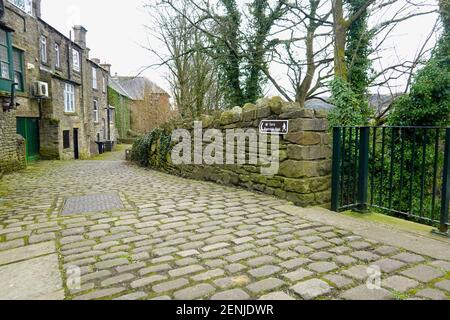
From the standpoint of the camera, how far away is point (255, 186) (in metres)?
5.75

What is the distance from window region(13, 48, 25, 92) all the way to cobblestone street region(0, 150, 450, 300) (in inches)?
471

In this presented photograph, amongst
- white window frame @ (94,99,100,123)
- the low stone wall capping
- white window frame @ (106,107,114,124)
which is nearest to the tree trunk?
the low stone wall capping

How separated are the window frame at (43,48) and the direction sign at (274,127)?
15.8 metres

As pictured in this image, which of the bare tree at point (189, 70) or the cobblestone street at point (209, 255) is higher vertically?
the bare tree at point (189, 70)

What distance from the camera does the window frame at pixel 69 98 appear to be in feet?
62.6

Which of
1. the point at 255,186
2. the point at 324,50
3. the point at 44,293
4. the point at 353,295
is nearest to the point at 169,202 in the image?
the point at 255,186

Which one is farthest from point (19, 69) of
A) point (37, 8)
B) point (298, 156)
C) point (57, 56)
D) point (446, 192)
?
point (446, 192)

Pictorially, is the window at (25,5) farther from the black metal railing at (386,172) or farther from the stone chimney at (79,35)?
the black metal railing at (386,172)

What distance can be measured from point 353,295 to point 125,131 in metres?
36.4

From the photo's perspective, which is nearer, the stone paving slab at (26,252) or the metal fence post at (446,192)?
the stone paving slab at (26,252)

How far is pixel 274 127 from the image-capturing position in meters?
5.11

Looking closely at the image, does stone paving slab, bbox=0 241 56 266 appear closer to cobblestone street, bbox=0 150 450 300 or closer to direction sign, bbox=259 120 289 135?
cobblestone street, bbox=0 150 450 300
